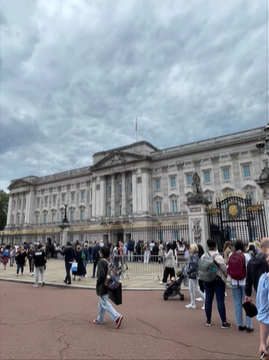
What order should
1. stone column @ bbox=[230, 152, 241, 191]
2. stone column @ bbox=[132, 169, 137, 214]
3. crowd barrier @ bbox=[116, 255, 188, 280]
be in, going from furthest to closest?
stone column @ bbox=[132, 169, 137, 214] < stone column @ bbox=[230, 152, 241, 191] < crowd barrier @ bbox=[116, 255, 188, 280]

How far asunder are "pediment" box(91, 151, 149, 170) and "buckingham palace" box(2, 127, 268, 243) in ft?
0.64

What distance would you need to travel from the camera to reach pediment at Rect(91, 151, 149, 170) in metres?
53.0

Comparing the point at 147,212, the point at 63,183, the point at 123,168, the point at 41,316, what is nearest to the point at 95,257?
the point at 41,316

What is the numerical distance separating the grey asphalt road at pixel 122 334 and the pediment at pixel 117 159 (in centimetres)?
4471

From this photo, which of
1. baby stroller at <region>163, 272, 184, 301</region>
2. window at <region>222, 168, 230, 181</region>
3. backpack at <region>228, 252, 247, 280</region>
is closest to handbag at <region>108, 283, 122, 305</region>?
backpack at <region>228, 252, 247, 280</region>

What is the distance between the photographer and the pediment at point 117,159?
5300cm

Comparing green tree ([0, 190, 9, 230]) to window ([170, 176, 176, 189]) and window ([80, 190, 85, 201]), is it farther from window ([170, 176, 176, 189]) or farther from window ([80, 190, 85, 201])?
window ([170, 176, 176, 189])

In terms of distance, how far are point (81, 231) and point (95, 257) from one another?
1661 centimetres

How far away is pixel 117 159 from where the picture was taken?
55719 mm

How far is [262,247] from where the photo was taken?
4512 mm

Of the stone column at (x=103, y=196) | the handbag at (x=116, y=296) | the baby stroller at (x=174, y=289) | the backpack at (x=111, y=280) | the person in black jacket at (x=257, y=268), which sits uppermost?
the stone column at (x=103, y=196)

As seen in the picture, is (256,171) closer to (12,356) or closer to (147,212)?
(147,212)

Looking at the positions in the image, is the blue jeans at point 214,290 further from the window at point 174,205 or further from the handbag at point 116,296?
the window at point 174,205

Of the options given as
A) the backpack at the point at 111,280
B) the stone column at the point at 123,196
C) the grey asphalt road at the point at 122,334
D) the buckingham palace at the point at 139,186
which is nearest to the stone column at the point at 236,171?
the buckingham palace at the point at 139,186
